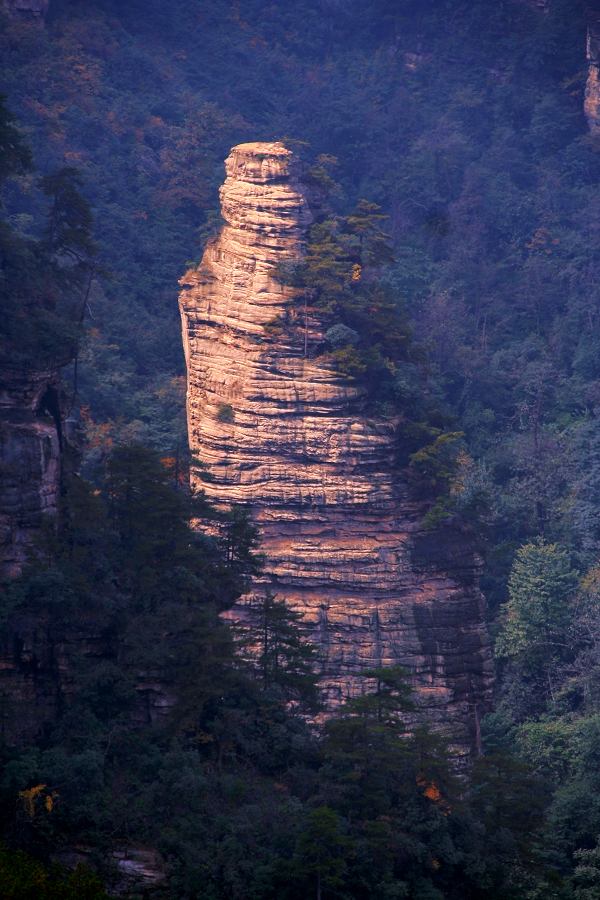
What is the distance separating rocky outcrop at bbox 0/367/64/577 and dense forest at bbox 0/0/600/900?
538 millimetres

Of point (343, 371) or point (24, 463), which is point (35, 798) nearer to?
point (24, 463)

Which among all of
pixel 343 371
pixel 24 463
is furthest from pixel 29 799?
pixel 343 371

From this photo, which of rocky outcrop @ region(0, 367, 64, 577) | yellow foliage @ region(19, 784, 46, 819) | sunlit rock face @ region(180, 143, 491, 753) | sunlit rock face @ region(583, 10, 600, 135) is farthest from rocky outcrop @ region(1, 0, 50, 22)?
yellow foliage @ region(19, 784, 46, 819)

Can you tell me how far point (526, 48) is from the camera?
6200 cm

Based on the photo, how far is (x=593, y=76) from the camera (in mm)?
58094

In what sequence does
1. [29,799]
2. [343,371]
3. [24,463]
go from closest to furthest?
[29,799] → [24,463] → [343,371]

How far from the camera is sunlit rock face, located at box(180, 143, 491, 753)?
127 ft

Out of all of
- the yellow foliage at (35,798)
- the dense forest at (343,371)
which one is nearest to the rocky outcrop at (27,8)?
the dense forest at (343,371)

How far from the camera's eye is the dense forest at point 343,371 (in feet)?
94.2

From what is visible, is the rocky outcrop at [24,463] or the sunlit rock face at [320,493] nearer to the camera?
the rocky outcrop at [24,463]

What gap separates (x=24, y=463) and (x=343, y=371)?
11394 millimetres

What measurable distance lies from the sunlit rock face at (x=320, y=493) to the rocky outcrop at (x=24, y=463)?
7.19 metres

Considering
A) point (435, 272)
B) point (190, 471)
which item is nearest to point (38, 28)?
point (435, 272)

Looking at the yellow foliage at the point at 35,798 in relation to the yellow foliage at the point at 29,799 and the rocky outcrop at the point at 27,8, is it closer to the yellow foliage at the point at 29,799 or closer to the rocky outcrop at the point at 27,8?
the yellow foliage at the point at 29,799
